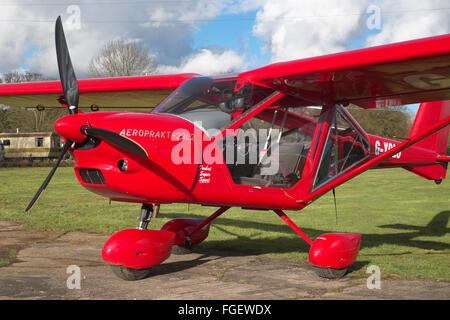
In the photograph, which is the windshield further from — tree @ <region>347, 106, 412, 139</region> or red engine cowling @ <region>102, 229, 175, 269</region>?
tree @ <region>347, 106, 412, 139</region>

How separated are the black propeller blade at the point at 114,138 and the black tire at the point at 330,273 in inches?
104

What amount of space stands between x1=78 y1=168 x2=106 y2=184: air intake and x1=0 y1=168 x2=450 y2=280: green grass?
2498 millimetres

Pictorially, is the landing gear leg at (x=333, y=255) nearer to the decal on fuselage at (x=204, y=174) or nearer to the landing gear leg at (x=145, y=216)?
the decal on fuselage at (x=204, y=174)

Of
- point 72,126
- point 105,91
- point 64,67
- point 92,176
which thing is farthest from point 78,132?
point 105,91

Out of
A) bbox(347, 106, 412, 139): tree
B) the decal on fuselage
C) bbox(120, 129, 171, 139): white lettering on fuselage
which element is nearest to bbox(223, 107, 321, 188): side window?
the decal on fuselage

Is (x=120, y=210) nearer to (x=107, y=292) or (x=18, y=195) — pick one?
(x=18, y=195)

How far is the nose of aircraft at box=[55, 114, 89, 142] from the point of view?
4.78m

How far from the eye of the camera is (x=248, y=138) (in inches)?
228

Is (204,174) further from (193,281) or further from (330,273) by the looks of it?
(330,273)

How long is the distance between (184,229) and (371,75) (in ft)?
11.5

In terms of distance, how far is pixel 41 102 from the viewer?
980 cm

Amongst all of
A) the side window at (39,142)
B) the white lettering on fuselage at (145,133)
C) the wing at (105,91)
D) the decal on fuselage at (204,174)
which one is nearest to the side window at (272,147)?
the decal on fuselage at (204,174)

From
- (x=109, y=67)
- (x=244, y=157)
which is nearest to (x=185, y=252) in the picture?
(x=244, y=157)
